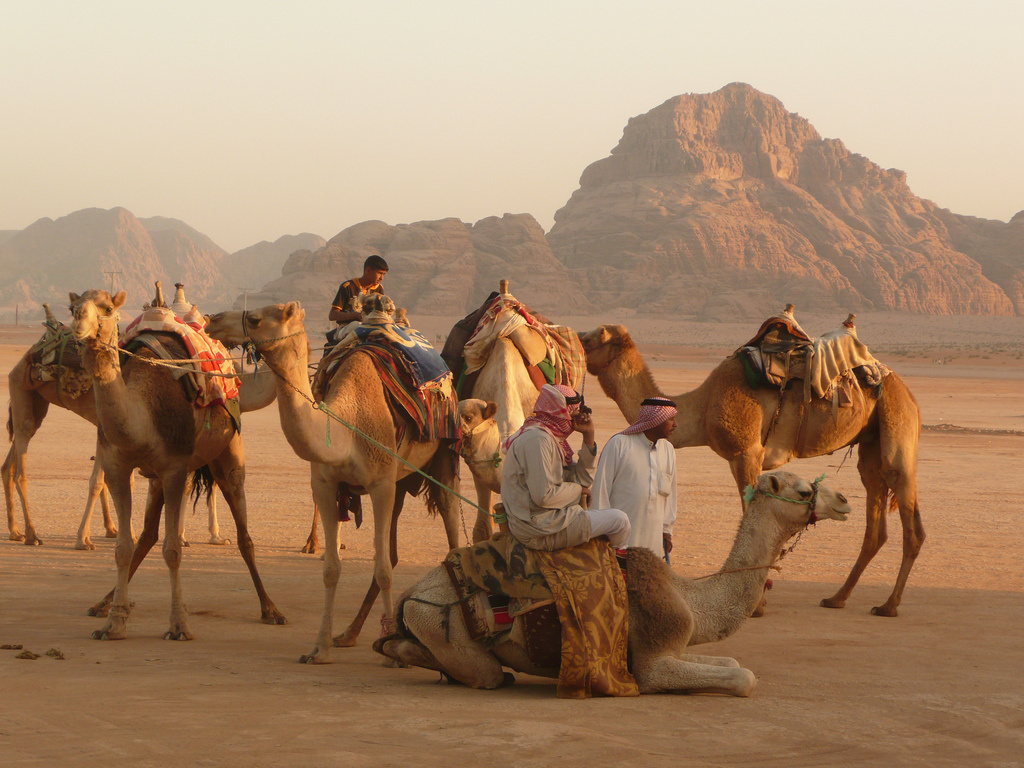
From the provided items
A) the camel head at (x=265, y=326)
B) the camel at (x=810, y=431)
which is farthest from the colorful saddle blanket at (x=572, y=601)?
the camel at (x=810, y=431)

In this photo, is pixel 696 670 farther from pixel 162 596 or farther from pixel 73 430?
pixel 73 430

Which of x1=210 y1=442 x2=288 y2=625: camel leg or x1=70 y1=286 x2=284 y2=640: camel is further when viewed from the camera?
x1=210 y1=442 x2=288 y2=625: camel leg

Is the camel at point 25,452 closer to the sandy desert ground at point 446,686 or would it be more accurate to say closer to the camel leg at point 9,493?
the camel leg at point 9,493

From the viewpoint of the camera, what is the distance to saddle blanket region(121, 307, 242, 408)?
7531 millimetres

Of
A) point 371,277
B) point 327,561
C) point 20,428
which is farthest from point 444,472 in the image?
point 20,428

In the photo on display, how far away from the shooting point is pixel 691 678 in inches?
220

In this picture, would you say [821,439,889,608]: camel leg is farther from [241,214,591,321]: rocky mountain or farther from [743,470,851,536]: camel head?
[241,214,591,321]: rocky mountain

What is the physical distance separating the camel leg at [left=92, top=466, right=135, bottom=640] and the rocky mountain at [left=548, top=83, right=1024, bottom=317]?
132205mm

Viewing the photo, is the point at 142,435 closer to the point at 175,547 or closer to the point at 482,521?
the point at 175,547

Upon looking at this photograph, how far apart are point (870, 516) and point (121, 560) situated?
18.7ft

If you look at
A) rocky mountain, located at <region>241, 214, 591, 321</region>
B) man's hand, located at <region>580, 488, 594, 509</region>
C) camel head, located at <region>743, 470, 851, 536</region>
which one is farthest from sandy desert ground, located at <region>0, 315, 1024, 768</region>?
rocky mountain, located at <region>241, 214, 591, 321</region>

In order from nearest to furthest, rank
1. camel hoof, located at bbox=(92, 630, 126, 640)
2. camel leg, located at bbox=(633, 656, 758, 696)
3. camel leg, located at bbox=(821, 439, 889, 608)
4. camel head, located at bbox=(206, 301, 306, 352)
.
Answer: camel leg, located at bbox=(633, 656, 758, 696), camel head, located at bbox=(206, 301, 306, 352), camel hoof, located at bbox=(92, 630, 126, 640), camel leg, located at bbox=(821, 439, 889, 608)

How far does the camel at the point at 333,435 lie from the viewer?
20.5 feet

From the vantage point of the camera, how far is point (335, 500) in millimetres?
6891
